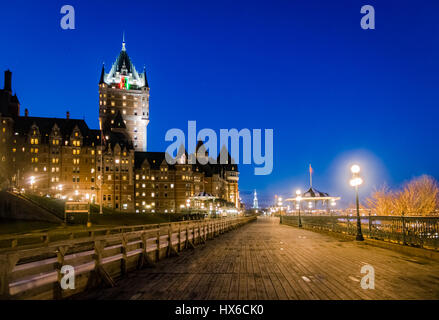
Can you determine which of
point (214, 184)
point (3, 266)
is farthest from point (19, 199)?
point (214, 184)

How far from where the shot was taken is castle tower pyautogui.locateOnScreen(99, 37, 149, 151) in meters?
137

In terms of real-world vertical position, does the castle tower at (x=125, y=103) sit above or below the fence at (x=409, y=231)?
above

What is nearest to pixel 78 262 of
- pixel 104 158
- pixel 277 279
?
pixel 277 279

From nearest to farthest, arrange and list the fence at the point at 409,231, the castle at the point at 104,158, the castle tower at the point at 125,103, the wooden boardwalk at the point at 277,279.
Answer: the wooden boardwalk at the point at 277,279, the fence at the point at 409,231, the castle at the point at 104,158, the castle tower at the point at 125,103

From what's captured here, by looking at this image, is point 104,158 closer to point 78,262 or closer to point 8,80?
point 8,80

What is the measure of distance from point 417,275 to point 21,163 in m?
107

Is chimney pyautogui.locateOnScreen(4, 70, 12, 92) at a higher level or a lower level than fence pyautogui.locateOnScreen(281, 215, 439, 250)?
higher

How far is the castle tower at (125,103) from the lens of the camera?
137137 mm

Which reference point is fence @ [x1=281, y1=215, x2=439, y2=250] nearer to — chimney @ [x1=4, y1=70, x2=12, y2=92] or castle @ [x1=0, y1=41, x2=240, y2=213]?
castle @ [x1=0, y1=41, x2=240, y2=213]

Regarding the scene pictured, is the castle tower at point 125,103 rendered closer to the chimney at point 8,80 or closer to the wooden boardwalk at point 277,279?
the chimney at point 8,80

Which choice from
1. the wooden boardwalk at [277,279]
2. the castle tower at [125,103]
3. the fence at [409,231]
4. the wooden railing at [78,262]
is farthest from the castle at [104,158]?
the wooden boardwalk at [277,279]

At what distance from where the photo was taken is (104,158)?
114m

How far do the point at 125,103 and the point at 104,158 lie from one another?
33.6m

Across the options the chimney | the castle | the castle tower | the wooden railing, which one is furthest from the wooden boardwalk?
the castle tower
